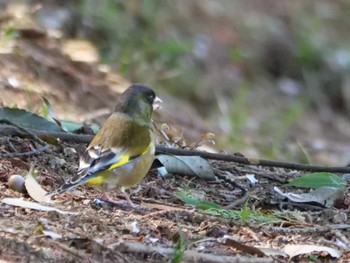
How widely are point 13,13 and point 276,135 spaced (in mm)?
3020

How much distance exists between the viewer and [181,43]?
11.8 meters

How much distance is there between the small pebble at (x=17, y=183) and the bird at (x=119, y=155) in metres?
0.25

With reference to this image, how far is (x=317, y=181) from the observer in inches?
218

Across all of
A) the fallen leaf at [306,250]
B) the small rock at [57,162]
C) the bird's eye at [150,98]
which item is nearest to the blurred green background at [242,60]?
the bird's eye at [150,98]

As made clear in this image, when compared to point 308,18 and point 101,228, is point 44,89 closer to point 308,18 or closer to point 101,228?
point 101,228

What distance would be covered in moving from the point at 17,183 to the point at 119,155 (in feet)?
2.25

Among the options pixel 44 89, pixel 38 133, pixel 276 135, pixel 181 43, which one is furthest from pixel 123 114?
pixel 181 43

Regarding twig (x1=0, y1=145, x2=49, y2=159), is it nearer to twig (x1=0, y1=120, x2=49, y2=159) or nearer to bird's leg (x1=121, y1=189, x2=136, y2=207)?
twig (x1=0, y1=120, x2=49, y2=159)

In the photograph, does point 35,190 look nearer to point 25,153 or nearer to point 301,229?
point 25,153

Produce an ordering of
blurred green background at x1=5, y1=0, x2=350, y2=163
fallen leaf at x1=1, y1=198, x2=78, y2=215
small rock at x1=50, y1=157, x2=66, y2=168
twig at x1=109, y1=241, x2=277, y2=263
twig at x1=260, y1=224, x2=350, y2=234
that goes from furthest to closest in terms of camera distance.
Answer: blurred green background at x1=5, y1=0, x2=350, y2=163
small rock at x1=50, y1=157, x2=66, y2=168
twig at x1=260, y1=224, x2=350, y2=234
fallen leaf at x1=1, y1=198, x2=78, y2=215
twig at x1=109, y1=241, x2=277, y2=263

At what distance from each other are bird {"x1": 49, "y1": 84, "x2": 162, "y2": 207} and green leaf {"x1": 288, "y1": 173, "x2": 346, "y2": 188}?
81cm

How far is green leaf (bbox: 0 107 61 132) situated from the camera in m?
5.94

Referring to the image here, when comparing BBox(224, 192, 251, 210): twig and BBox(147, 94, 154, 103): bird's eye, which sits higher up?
BBox(147, 94, 154, 103): bird's eye

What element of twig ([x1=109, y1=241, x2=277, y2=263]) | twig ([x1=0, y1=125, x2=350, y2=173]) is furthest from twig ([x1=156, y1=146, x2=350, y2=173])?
twig ([x1=109, y1=241, x2=277, y2=263])
